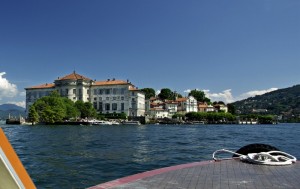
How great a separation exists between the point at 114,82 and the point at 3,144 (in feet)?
380

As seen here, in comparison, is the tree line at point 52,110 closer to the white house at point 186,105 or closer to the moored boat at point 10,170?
the white house at point 186,105

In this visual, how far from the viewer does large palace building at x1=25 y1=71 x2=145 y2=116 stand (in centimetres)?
11469

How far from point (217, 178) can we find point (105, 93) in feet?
367

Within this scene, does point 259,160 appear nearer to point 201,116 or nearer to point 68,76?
point 68,76

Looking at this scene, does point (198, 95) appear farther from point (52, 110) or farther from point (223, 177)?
point (223, 177)

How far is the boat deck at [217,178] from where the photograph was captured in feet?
16.3

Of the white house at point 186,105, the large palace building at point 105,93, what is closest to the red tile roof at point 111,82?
the large palace building at point 105,93

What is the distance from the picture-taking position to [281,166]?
6.82 m

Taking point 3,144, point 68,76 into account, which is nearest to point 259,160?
point 3,144

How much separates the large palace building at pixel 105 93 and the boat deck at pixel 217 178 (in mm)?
107320

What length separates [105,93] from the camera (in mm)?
116125

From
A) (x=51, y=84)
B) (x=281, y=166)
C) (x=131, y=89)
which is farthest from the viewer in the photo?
(x=51, y=84)

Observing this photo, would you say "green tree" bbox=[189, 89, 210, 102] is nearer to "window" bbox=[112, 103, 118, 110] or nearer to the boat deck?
"window" bbox=[112, 103, 118, 110]

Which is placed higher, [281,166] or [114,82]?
[114,82]
